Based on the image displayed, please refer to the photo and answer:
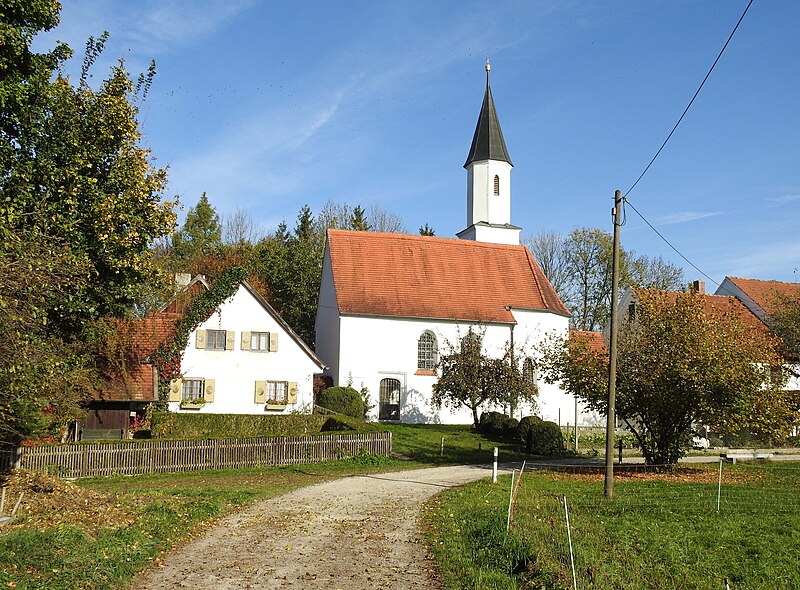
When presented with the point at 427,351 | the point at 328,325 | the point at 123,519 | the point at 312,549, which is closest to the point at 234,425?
the point at 328,325

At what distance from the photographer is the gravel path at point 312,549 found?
9984 millimetres

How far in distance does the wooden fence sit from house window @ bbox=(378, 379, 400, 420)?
12533 mm

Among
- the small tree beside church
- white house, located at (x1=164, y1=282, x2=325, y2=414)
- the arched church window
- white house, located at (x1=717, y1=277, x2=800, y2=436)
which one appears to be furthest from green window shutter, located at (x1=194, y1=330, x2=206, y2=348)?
white house, located at (x1=717, y1=277, x2=800, y2=436)

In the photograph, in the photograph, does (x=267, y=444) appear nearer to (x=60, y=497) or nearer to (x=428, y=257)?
(x=60, y=497)

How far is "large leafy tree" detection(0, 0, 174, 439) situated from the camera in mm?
16156

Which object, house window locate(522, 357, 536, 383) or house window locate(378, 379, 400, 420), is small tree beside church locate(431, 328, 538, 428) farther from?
house window locate(378, 379, 400, 420)

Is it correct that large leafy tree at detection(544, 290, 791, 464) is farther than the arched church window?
No

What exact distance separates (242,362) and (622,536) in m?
25.1

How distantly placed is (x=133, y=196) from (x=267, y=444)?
9825 millimetres

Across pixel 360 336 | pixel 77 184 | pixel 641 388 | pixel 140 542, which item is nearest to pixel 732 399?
pixel 641 388

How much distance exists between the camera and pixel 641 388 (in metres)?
22.9

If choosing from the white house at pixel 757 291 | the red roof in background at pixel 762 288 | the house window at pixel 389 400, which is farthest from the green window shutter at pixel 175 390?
the red roof in background at pixel 762 288

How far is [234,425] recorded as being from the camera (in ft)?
96.3

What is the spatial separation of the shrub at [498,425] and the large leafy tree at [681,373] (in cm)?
1069
